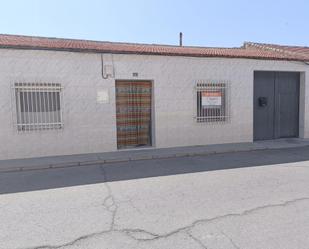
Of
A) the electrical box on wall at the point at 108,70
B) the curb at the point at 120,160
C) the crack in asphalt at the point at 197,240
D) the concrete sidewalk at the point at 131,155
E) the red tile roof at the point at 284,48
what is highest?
the red tile roof at the point at 284,48

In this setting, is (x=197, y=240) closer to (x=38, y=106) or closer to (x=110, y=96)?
(x=110, y=96)

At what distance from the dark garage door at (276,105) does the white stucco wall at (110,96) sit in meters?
0.49

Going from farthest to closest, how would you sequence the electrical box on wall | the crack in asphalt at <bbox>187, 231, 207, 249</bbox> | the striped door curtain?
the striped door curtain
the electrical box on wall
the crack in asphalt at <bbox>187, 231, 207, 249</bbox>

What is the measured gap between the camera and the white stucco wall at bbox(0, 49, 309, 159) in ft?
26.2

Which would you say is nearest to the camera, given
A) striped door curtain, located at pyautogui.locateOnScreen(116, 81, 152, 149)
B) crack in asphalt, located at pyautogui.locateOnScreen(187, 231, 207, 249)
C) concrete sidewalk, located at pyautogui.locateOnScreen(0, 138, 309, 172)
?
crack in asphalt, located at pyautogui.locateOnScreen(187, 231, 207, 249)

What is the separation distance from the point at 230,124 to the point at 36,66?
7.15 meters

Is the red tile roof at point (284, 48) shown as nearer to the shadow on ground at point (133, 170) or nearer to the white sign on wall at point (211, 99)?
the white sign on wall at point (211, 99)

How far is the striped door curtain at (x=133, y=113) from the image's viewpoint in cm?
938

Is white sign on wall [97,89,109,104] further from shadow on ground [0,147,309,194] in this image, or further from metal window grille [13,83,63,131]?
shadow on ground [0,147,309,194]

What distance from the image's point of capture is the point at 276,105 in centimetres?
1122

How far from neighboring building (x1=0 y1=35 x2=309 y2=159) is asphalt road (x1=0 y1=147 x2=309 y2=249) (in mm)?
1990

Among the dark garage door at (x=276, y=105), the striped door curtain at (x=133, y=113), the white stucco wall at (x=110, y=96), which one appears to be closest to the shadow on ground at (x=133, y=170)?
the white stucco wall at (x=110, y=96)

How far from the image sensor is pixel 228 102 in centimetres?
1032

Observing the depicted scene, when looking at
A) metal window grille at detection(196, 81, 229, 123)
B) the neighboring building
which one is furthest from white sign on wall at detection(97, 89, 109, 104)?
metal window grille at detection(196, 81, 229, 123)
